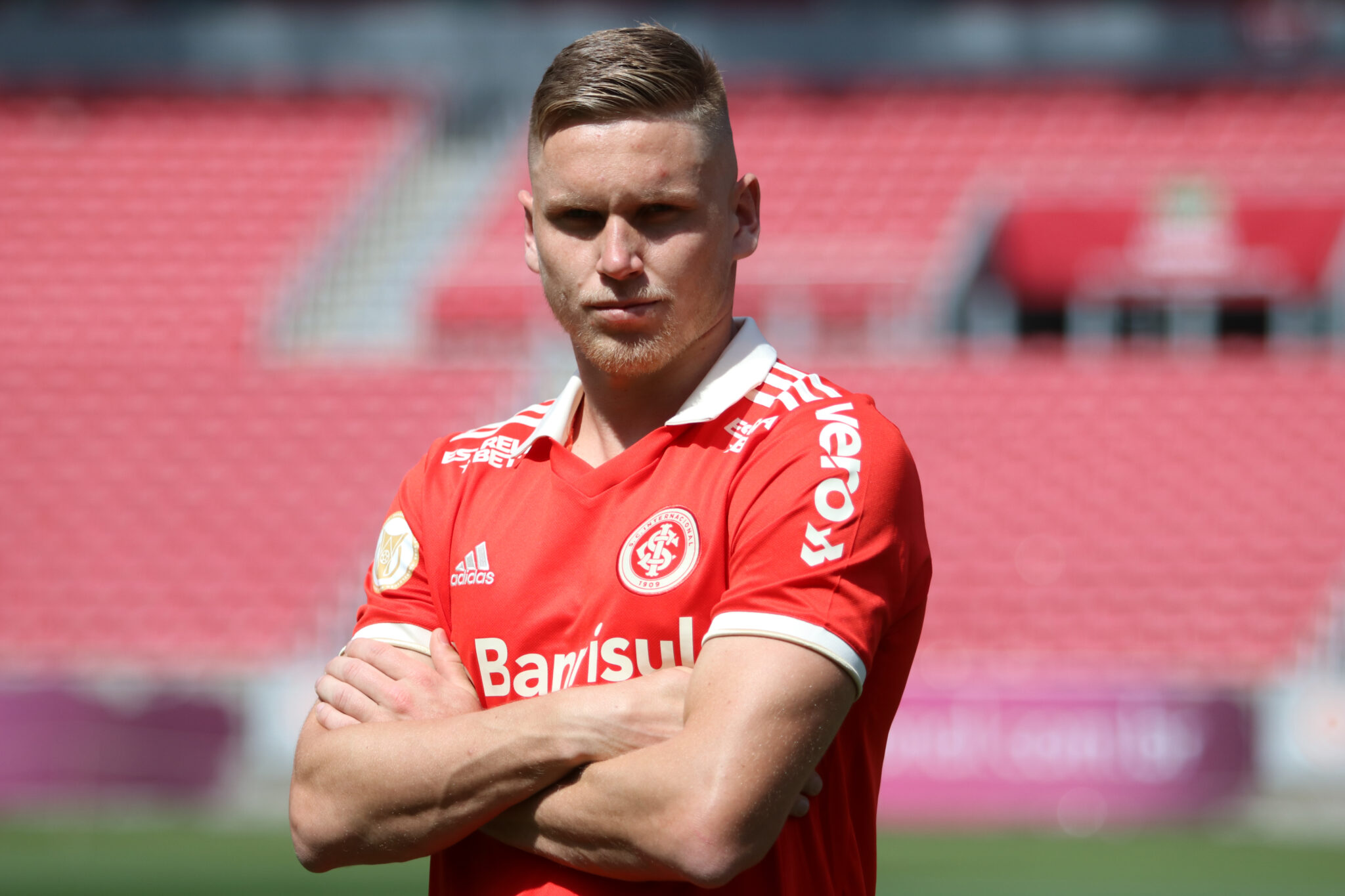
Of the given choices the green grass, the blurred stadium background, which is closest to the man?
the green grass

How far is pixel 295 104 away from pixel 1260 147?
10173mm

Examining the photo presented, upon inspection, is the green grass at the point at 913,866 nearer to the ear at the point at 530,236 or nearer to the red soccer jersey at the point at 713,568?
the red soccer jersey at the point at 713,568

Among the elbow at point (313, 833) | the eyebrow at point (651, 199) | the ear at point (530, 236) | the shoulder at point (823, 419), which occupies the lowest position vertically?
the elbow at point (313, 833)

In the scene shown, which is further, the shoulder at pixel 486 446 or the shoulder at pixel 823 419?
the shoulder at pixel 486 446

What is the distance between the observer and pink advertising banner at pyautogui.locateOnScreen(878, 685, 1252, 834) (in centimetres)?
1020

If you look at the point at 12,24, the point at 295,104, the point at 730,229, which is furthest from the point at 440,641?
the point at 12,24

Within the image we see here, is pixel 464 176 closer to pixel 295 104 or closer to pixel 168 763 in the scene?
pixel 295 104

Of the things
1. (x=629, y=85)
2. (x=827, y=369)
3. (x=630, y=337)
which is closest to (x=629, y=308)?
(x=630, y=337)

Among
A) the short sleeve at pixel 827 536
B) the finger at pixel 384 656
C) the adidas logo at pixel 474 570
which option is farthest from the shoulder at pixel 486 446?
the short sleeve at pixel 827 536

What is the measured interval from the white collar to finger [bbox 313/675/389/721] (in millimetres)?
385

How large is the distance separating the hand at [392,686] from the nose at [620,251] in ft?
1.73

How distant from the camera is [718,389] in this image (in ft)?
6.83

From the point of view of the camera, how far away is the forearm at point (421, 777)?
192cm

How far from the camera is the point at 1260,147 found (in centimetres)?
1619
